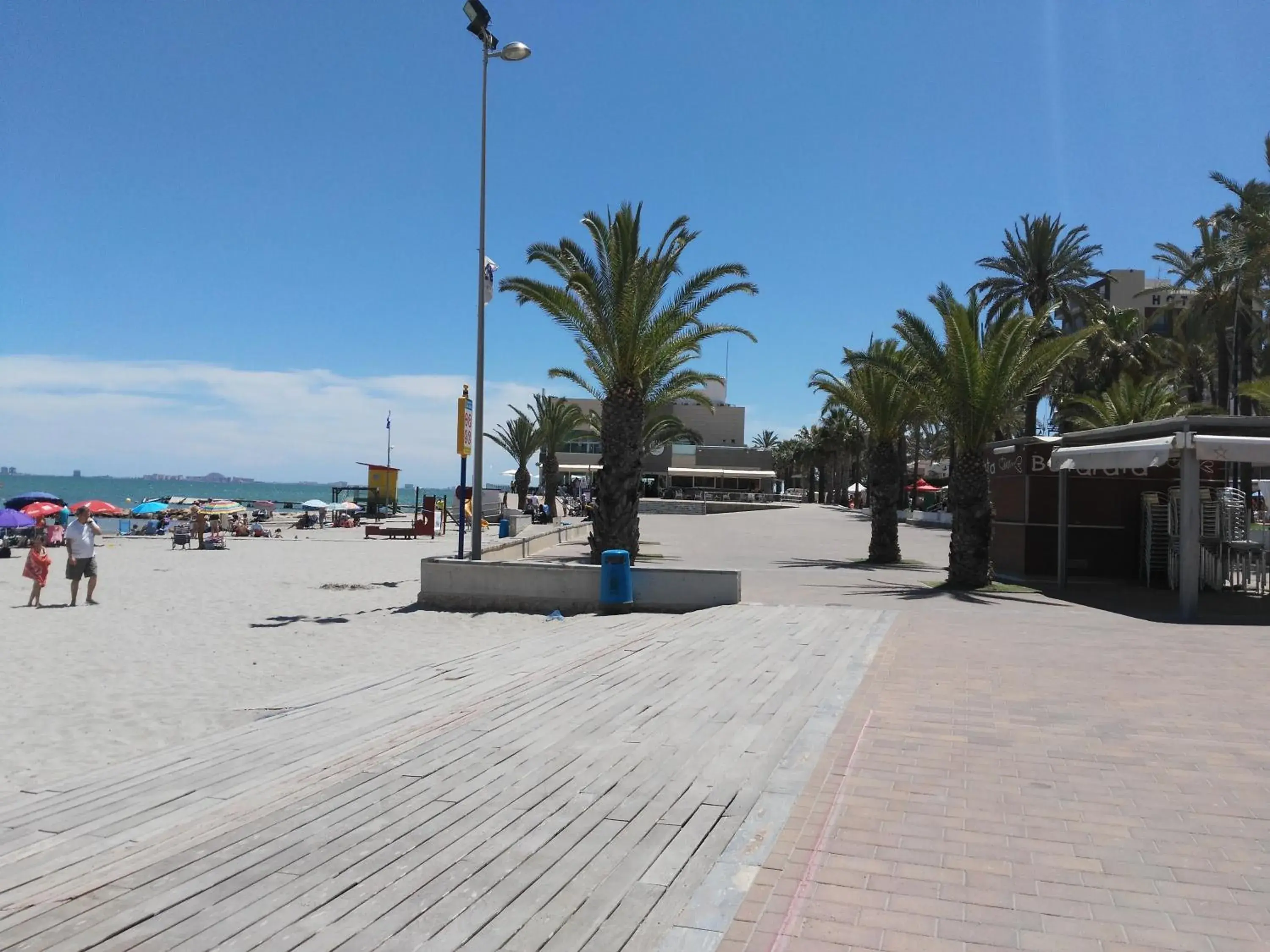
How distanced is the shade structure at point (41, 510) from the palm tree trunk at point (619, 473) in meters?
22.7

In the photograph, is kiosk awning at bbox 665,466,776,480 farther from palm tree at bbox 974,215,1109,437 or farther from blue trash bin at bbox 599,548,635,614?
blue trash bin at bbox 599,548,635,614

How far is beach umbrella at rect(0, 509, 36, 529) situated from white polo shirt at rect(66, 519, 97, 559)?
18.5 m

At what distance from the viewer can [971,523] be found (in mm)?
17078

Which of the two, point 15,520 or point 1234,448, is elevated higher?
point 1234,448

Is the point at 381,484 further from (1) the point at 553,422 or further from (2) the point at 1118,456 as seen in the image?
(2) the point at 1118,456

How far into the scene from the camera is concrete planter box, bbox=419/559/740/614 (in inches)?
522

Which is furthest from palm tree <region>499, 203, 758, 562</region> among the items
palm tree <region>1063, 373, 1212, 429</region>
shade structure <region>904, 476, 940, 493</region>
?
shade structure <region>904, 476, 940, 493</region>

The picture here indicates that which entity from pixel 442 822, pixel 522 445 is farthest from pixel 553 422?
pixel 442 822

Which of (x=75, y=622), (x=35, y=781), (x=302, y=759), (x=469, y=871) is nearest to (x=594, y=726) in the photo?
(x=302, y=759)

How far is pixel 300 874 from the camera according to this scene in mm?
4297

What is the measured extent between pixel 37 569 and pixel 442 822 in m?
13.5

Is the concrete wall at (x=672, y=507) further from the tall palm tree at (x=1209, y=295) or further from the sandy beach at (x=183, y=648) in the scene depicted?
the sandy beach at (x=183, y=648)

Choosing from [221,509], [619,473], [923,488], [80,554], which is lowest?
[221,509]

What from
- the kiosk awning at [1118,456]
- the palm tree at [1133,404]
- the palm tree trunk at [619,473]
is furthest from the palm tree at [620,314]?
the palm tree at [1133,404]
